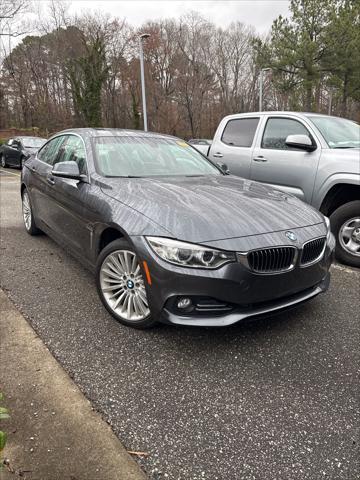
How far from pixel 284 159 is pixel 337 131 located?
78 centimetres

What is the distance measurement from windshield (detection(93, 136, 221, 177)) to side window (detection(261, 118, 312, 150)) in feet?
4.85

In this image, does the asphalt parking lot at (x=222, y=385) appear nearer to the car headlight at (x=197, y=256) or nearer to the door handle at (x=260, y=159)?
the car headlight at (x=197, y=256)

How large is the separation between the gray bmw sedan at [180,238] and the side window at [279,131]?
5.54 ft

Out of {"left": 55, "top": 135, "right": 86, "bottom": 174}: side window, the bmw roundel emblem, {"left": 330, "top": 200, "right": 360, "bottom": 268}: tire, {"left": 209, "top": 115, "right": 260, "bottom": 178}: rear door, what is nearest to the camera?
the bmw roundel emblem

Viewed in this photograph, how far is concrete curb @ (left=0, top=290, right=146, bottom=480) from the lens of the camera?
176 centimetres

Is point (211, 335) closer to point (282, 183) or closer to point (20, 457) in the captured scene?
point (20, 457)

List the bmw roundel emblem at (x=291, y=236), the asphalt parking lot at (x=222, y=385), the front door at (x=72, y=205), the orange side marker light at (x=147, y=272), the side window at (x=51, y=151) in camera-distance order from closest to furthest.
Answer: the asphalt parking lot at (x=222, y=385)
the orange side marker light at (x=147, y=272)
the bmw roundel emblem at (x=291, y=236)
the front door at (x=72, y=205)
the side window at (x=51, y=151)

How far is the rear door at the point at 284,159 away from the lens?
4871 millimetres

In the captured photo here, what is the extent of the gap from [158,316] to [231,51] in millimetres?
49257

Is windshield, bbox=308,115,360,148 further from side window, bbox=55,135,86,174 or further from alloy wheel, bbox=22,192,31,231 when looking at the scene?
alloy wheel, bbox=22,192,31,231

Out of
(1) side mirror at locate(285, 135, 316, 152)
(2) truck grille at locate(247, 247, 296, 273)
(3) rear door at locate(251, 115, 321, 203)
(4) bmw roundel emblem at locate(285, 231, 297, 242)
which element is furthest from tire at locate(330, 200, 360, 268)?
(2) truck grille at locate(247, 247, 296, 273)

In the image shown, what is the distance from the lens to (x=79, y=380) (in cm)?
239

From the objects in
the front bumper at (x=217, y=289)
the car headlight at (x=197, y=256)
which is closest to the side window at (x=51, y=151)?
the front bumper at (x=217, y=289)

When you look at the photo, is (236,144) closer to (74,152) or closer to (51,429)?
(74,152)
